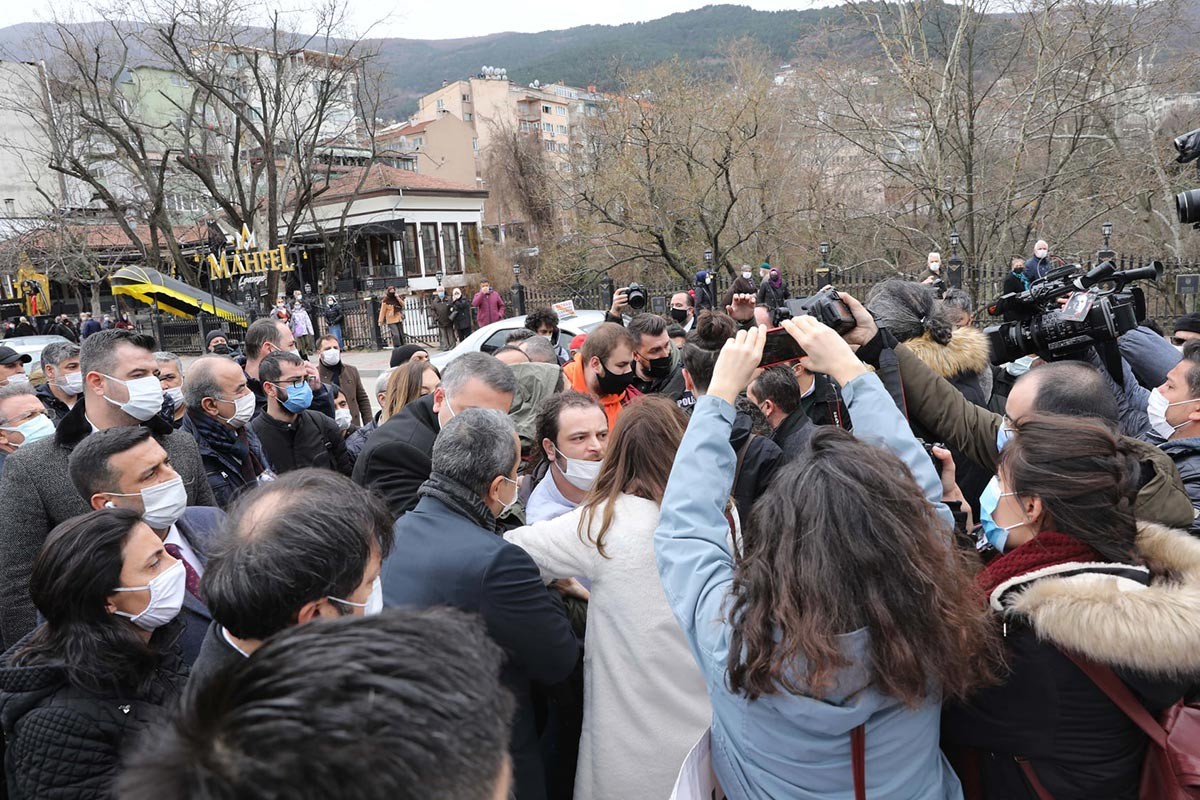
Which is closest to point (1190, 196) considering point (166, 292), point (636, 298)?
point (636, 298)

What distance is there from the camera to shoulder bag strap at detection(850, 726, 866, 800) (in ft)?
5.16

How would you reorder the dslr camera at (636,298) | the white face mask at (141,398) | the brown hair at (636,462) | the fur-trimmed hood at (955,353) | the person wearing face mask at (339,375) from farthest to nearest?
1. the person wearing face mask at (339,375)
2. the dslr camera at (636,298)
3. the white face mask at (141,398)
4. the fur-trimmed hood at (955,353)
5. the brown hair at (636,462)

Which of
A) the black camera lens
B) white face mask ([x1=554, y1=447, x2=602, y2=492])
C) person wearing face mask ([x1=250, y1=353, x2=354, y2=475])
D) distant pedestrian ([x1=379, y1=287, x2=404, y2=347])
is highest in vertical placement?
the black camera lens

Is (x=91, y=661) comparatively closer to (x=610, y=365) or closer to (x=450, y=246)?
(x=610, y=365)

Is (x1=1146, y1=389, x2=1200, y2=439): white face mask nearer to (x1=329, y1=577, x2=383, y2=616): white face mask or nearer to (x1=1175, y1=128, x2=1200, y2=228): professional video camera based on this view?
(x1=1175, y1=128, x2=1200, y2=228): professional video camera

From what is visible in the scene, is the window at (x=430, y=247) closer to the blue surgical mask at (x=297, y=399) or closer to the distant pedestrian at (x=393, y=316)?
the distant pedestrian at (x=393, y=316)

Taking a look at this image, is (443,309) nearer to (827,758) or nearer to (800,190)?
(800,190)

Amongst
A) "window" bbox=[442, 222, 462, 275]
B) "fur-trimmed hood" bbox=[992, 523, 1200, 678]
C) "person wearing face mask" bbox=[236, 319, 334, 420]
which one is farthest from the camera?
"window" bbox=[442, 222, 462, 275]

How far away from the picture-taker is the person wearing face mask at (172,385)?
14.1 feet

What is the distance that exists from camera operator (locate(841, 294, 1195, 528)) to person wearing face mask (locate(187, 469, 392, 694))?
1.80 meters

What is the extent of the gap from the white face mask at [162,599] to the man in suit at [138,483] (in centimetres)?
49

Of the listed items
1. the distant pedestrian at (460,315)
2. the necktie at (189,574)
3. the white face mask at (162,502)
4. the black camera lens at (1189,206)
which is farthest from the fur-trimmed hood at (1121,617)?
the distant pedestrian at (460,315)

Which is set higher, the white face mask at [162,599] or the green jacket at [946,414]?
the green jacket at [946,414]

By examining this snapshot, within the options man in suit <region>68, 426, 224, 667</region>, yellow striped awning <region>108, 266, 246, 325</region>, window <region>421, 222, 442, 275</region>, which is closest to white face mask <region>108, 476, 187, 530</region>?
man in suit <region>68, 426, 224, 667</region>
